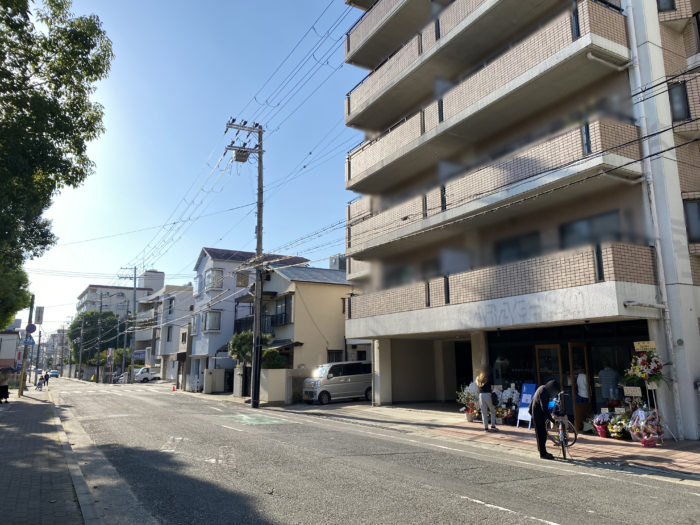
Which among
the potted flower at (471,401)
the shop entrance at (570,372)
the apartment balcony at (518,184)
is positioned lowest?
the potted flower at (471,401)

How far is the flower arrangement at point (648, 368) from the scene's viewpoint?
1101 centimetres

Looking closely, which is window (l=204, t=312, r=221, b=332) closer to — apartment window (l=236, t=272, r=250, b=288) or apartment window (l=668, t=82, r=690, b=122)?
apartment window (l=236, t=272, r=250, b=288)

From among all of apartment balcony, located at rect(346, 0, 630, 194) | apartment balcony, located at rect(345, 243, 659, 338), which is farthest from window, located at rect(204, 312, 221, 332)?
apartment balcony, located at rect(345, 243, 659, 338)

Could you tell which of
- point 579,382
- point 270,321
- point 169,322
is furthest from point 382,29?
point 169,322

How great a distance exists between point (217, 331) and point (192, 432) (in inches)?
1124

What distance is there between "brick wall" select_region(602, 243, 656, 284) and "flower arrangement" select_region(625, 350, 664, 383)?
170 cm

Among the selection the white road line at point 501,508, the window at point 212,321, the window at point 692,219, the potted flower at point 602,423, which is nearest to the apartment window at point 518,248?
the window at point 692,219

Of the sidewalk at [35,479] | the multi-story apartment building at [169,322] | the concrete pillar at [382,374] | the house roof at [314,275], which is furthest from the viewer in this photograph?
the multi-story apartment building at [169,322]

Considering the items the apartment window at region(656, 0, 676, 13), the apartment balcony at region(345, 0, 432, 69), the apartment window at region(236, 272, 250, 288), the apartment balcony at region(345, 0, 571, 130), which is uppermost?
the apartment balcony at region(345, 0, 432, 69)

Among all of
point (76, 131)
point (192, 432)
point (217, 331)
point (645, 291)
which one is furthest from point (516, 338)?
point (217, 331)

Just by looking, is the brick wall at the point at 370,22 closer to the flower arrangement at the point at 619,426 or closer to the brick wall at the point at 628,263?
the brick wall at the point at 628,263

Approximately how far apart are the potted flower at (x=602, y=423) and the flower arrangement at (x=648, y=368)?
1457mm

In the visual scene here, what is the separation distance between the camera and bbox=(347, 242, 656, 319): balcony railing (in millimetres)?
11273

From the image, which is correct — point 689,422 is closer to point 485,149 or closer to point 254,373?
point 485,149
